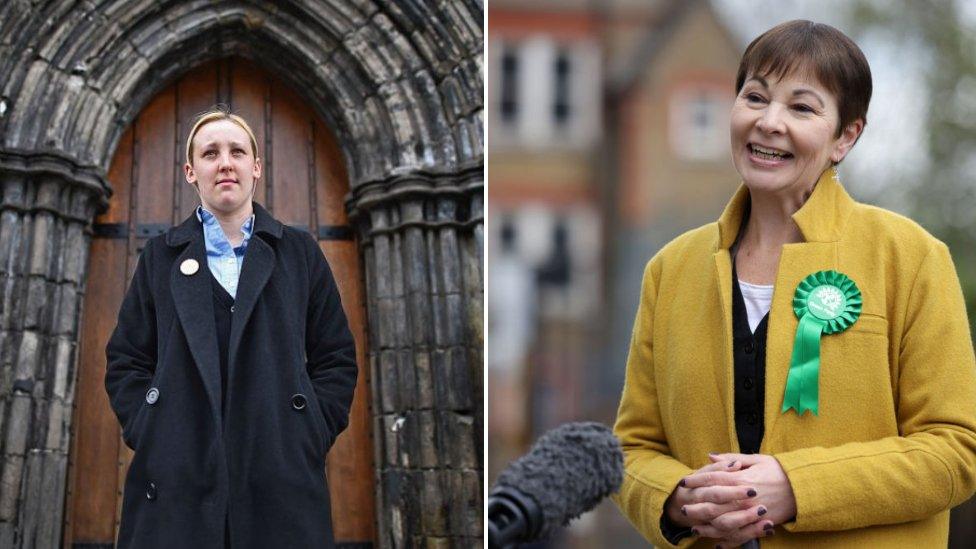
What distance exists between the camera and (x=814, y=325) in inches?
78.1

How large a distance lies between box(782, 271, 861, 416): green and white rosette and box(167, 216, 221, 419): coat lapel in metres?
1.41

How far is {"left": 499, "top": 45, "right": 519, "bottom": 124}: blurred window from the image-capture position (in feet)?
47.4

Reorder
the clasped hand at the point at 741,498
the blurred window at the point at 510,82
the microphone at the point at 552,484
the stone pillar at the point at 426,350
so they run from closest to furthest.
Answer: the microphone at the point at 552,484
the clasped hand at the point at 741,498
the stone pillar at the point at 426,350
the blurred window at the point at 510,82

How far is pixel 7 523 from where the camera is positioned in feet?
11.4

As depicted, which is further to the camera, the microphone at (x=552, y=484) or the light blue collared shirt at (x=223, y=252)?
the light blue collared shirt at (x=223, y=252)

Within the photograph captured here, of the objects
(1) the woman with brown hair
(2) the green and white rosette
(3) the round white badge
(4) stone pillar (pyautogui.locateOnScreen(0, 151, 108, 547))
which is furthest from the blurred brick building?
(2) the green and white rosette

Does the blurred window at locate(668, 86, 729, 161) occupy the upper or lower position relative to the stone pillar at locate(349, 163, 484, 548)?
upper

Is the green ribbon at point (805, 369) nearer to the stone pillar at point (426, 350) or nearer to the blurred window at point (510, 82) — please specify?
the stone pillar at point (426, 350)

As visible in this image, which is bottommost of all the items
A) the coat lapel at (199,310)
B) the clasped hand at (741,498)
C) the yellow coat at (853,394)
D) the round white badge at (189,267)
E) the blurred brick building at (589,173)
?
the clasped hand at (741,498)

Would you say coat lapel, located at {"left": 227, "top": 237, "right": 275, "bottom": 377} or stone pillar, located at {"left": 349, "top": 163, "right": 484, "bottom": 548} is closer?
coat lapel, located at {"left": 227, "top": 237, "right": 275, "bottom": 377}

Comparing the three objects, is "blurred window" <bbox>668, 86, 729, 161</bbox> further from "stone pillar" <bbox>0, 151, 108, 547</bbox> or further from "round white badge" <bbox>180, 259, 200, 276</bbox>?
"round white badge" <bbox>180, 259, 200, 276</bbox>

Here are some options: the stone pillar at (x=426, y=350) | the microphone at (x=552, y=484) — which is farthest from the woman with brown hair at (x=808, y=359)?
the stone pillar at (x=426, y=350)

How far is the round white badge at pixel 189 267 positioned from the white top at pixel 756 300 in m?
1.44

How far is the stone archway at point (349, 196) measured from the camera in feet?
11.8
